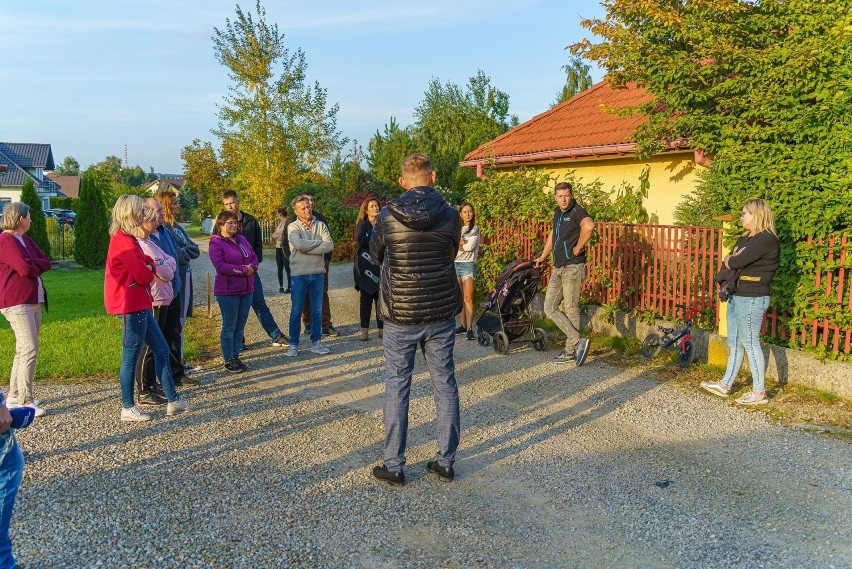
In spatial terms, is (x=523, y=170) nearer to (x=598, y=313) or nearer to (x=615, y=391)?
(x=598, y=313)

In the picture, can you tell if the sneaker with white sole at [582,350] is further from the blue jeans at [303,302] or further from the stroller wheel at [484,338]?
the blue jeans at [303,302]

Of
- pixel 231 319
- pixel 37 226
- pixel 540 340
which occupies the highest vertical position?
pixel 37 226

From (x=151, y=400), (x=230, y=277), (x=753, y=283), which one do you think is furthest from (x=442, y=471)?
(x=230, y=277)

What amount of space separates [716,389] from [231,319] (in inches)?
202

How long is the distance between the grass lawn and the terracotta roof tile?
6.94 m

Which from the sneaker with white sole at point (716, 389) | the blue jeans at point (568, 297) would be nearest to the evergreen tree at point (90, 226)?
the blue jeans at point (568, 297)

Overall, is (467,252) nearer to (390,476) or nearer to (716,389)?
(716,389)

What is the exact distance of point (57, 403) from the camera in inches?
278

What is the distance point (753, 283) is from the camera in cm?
678

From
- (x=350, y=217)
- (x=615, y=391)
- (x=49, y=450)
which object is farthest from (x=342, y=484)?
(x=350, y=217)

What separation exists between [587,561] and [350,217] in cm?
2152

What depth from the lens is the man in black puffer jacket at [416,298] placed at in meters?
4.86

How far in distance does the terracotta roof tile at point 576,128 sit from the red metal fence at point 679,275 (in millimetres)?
2047

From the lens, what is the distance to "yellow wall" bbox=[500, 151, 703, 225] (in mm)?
11273
